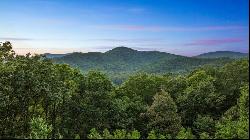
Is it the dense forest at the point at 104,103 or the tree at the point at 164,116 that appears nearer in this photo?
the dense forest at the point at 104,103

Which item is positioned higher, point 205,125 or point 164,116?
point 164,116

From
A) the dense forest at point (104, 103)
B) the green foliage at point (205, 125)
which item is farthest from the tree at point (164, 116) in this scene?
the green foliage at point (205, 125)

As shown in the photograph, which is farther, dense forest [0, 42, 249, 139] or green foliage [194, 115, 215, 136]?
green foliage [194, 115, 215, 136]

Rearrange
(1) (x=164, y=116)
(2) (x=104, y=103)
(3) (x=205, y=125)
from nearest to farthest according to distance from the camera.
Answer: (1) (x=164, y=116)
(3) (x=205, y=125)
(2) (x=104, y=103)

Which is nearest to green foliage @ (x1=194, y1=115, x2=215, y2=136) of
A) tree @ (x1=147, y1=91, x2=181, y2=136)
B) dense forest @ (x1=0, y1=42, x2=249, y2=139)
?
dense forest @ (x1=0, y1=42, x2=249, y2=139)

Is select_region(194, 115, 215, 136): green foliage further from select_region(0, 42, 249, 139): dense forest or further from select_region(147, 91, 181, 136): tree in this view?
select_region(147, 91, 181, 136): tree

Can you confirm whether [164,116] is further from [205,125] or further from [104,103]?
[104,103]

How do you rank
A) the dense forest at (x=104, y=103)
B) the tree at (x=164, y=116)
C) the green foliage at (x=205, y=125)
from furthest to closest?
the green foliage at (x=205, y=125) → the tree at (x=164, y=116) → the dense forest at (x=104, y=103)

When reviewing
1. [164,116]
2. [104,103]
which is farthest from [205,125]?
[104,103]

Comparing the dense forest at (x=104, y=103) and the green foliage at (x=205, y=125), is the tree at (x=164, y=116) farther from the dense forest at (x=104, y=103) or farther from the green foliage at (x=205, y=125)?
the green foliage at (x=205, y=125)

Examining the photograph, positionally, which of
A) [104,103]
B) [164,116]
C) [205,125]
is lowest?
[205,125]
